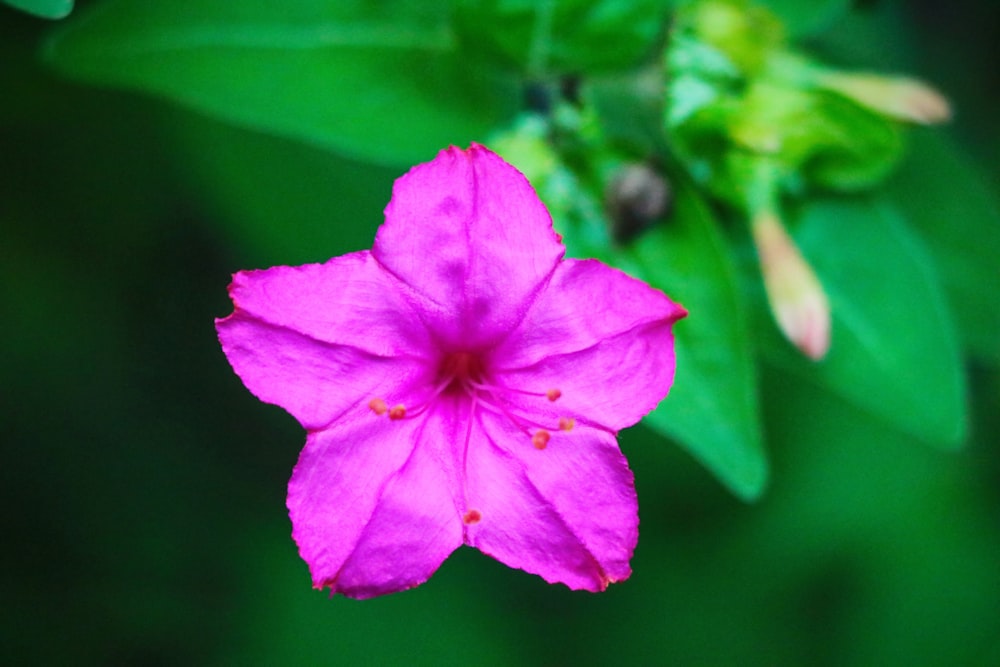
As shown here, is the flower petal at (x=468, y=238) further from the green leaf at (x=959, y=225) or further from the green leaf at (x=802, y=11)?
the green leaf at (x=959, y=225)

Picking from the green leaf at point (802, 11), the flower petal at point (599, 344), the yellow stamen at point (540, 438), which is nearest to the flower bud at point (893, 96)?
the green leaf at point (802, 11)

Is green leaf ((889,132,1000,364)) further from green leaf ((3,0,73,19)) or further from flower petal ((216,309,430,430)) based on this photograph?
green leaf ((3,0,73,19))

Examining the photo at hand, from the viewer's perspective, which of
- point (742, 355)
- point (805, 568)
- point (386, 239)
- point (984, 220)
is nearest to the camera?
point (386, 239)

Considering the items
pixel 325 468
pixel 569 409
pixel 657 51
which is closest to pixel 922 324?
pixel 657 51

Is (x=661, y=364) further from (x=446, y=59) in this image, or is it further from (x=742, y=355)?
(x=446, y=59)

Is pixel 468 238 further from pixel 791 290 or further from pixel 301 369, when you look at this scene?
pixel 791 290

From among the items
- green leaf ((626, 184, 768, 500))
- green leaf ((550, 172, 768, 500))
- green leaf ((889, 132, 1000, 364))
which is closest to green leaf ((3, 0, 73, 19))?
green leaf ((550, 172, 768, 500))

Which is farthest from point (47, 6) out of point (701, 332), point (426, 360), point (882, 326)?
point (882, 326)
